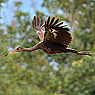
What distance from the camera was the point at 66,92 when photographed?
9.64 m

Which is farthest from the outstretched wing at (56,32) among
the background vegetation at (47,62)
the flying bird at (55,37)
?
the background vegetation at (47,62)

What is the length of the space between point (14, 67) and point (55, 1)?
3.71 metres

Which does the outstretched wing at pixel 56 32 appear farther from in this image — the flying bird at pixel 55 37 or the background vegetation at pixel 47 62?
the background vegetation at pixel 47 62

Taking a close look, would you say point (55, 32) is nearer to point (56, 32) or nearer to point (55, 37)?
point (56, 32)

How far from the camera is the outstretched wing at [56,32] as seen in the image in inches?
149

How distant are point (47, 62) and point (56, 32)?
6.92 metres

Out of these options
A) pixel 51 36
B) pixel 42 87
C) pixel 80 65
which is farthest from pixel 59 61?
pixel 51 36

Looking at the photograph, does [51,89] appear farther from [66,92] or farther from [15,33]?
[15,33]

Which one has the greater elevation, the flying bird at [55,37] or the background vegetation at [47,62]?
the flying bird at [55,37]

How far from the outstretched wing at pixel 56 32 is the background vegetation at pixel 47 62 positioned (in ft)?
14.9

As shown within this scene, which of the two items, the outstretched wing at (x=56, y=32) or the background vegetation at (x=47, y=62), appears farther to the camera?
the background vegetation at (x=47, y=62)

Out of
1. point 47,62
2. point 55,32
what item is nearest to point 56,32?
point 55,32

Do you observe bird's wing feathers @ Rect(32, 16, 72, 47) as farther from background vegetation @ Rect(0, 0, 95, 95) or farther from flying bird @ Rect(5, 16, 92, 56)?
background vegetation @ Rect(0, 0, 95, 95)

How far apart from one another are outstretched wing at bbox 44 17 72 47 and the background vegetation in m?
4.55
